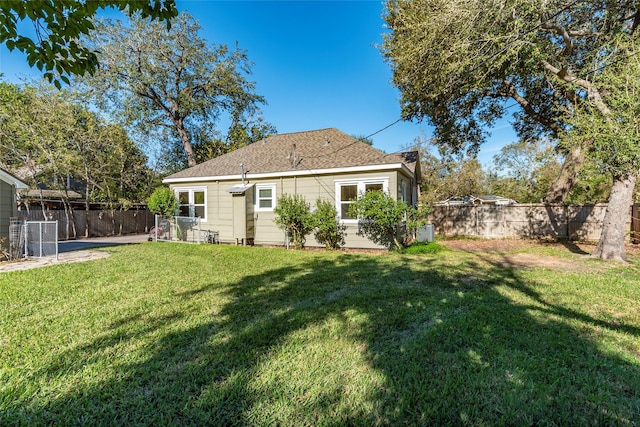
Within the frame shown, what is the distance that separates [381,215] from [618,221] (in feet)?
20.8

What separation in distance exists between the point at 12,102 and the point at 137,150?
591 cm

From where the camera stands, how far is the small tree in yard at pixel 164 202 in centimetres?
1227

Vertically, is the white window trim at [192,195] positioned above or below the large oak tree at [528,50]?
below

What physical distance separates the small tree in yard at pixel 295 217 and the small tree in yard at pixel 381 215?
1.68 metres

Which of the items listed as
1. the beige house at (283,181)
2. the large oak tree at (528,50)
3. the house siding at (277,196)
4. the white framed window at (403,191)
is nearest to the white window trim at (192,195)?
the beige house at (283,181)

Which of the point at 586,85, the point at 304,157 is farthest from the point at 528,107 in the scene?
the point at 304,157

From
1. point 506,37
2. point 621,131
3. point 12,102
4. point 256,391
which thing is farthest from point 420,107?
point 12,102

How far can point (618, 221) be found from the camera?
7875 millimetres

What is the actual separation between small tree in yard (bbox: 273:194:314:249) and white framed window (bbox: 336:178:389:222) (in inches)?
46.0

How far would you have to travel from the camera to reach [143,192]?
18.9 m

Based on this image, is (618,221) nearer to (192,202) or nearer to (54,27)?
(54,27)

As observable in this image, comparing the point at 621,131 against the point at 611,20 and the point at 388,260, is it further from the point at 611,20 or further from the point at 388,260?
the point at 388,260

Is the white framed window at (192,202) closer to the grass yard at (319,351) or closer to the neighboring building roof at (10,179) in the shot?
the neighboring building roof at (10,179)

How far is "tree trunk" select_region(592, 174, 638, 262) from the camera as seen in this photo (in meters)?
7.79
